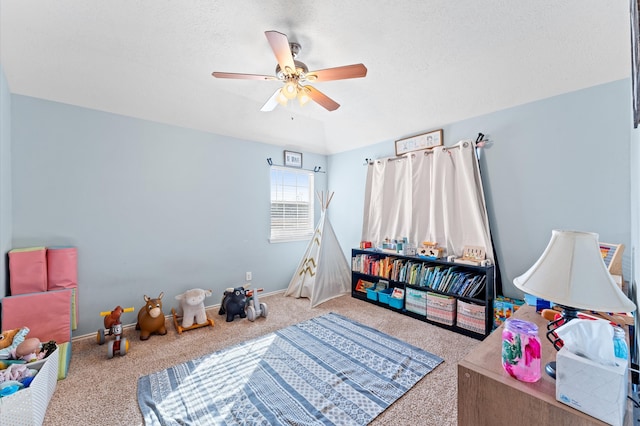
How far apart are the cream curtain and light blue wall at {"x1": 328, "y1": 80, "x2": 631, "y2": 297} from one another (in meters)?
0.16

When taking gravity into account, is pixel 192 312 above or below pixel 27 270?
below

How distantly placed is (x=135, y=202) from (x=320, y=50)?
8.21 ft

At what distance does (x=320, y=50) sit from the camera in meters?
2.14

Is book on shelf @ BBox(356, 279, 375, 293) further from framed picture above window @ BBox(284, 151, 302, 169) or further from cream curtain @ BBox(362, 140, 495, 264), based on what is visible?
framed picture above window @ BBox(284, 151, 302, 169)

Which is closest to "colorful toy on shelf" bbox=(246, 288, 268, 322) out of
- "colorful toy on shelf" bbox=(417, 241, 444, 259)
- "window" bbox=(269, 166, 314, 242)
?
"window" bbox=(269, 166, 314, 242)

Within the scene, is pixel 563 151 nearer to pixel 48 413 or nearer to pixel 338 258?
pixel 338 258

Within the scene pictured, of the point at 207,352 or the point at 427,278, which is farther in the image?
the point at 427,278

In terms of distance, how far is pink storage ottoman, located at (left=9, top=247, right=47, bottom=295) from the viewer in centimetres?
209

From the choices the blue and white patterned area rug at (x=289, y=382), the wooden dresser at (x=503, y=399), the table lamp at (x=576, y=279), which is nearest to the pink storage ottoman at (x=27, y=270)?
the blue and white patterned area rug at (x=289, y=382)

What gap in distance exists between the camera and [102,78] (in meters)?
2.36

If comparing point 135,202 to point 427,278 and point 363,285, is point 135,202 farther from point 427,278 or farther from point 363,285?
point 427,278

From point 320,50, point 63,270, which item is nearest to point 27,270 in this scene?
point 63,270

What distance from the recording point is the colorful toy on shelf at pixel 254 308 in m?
2.97

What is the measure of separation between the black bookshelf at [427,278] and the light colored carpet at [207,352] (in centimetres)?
16
